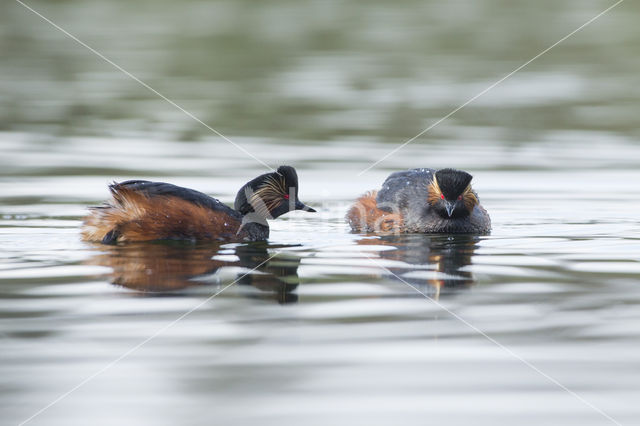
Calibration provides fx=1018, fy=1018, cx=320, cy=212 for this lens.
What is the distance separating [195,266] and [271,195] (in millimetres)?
2559

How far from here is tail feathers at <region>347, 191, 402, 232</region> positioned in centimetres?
1212

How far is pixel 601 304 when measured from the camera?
23.2 ft

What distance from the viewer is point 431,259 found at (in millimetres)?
9469

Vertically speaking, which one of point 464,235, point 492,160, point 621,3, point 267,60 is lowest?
point 464,235

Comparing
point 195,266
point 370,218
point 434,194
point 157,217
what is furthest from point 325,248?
point 434,194

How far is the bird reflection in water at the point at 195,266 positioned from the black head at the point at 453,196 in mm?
2555

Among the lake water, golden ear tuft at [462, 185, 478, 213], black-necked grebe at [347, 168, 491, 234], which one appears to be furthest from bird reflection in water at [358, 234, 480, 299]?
golden ear tuft at [462, 185, 478, 213]

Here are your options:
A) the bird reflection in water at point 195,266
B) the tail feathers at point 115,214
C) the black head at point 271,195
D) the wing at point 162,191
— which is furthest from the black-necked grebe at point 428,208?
the tail feathers at point 115,214

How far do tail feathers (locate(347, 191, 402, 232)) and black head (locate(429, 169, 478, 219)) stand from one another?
1.67ft

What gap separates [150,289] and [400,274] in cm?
211

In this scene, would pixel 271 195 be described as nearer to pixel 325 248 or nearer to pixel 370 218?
pixel 325 248

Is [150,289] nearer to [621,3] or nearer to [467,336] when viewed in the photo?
[467,336]

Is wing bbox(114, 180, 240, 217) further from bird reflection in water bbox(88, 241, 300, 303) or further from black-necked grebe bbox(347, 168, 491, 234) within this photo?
black-necked grebe bbox(347, 168, 491, 234)

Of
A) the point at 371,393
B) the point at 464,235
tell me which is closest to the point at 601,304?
the point at 371,393
